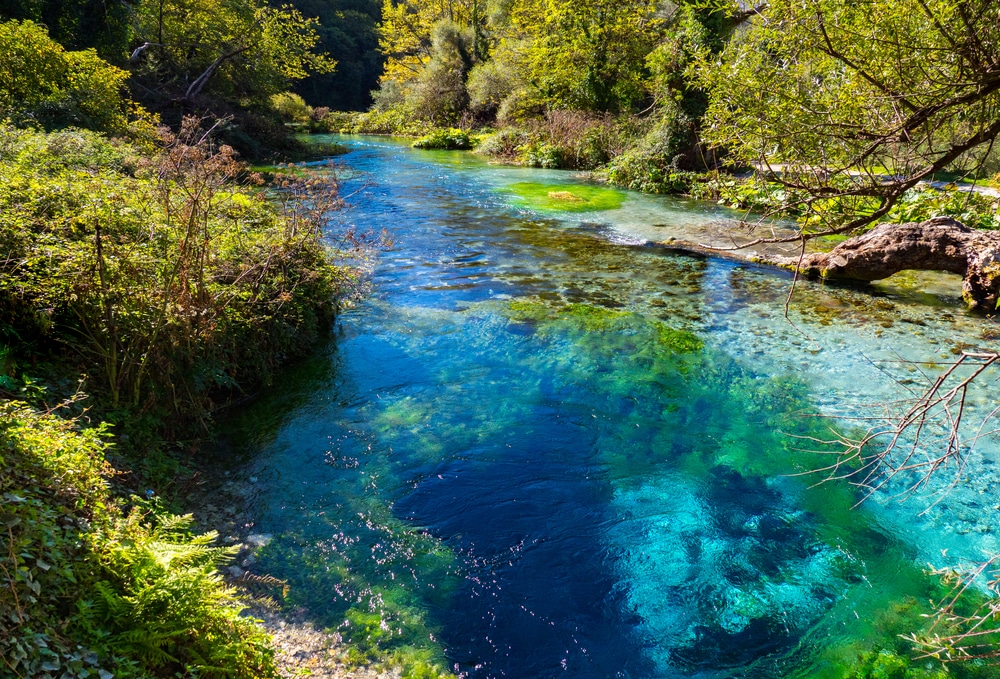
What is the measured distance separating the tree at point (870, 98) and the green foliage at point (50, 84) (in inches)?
571

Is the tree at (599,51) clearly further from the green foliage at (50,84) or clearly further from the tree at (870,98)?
the tree at (870,98)

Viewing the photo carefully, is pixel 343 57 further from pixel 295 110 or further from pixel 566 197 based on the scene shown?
pixel 566 197

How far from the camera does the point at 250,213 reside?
8.49m

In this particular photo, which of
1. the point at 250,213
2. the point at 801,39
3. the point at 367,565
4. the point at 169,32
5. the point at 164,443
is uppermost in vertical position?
the point at 169,32

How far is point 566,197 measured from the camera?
19047 mm

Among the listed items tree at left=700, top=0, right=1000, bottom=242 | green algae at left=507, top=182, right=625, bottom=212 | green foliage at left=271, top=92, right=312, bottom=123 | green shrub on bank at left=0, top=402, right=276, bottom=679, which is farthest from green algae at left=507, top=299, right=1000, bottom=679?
green foliage at left=271, top=92, right=312, bottom=123

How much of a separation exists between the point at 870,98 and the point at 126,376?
247 inches

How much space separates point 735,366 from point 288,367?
576cm

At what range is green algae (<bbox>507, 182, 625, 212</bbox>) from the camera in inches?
711

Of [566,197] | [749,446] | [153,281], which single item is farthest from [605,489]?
[566,197]

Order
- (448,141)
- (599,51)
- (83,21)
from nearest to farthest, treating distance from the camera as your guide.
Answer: (83,21) < (599,51) < (448,141)

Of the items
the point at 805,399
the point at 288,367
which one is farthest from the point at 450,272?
the point at 805,399

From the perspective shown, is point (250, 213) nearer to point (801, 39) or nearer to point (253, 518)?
point (253, 518)

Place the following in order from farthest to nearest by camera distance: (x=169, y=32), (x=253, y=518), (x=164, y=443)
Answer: (x=169, y=32)
(x=164, y=443)
(x=253, y=518)
